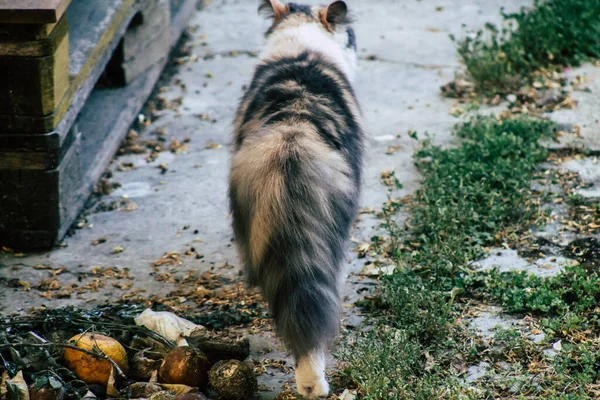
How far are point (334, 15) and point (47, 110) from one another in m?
1.71

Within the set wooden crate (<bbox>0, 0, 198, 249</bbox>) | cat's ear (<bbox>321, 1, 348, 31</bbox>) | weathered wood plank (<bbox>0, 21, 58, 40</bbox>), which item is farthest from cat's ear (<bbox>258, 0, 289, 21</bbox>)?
weathered wood plank (<bbox>0, 21, 58, 40</bbox>)

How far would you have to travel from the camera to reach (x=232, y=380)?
3.44 meters

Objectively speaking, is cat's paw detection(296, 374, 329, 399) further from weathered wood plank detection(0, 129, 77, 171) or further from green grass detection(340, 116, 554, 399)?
weathered wood plank detection(0, 129, 77, 171)

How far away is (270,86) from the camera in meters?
3.89

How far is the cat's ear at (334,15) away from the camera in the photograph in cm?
463

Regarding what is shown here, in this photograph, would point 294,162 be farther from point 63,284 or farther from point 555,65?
point 555,65

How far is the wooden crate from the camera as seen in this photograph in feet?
14.7

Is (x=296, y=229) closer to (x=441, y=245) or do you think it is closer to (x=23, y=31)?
(x=441, y=245)

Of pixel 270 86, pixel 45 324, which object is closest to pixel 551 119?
pixel 270 86

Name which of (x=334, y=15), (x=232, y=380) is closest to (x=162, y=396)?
(x=232, y=380)

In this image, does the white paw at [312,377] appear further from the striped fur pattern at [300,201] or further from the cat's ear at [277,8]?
the cat's ear at [277,8]

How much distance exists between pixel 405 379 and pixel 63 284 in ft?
6.93

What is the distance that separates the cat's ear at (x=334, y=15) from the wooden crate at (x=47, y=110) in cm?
145

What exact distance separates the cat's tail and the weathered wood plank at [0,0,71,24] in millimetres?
1587
